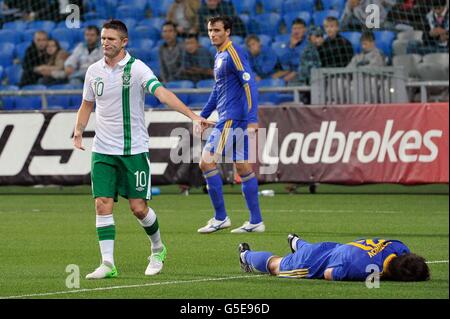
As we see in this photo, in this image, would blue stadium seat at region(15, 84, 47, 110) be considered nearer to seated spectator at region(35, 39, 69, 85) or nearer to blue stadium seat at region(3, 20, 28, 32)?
seated spectator at region(35, 39, 69, 85)

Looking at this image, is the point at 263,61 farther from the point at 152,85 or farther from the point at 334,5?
the point at 152,85

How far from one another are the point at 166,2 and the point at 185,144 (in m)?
5.49

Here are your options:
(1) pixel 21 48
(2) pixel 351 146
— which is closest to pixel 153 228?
(2) pixel 351 146

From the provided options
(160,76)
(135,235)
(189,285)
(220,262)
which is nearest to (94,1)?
(160,76)

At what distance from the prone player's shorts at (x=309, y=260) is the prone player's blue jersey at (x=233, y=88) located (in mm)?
4463

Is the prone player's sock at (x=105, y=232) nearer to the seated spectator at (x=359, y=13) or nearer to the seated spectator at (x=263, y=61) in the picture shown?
the seated spectator at (x=263, y=61)

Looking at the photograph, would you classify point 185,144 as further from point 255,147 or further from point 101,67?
point 101,67

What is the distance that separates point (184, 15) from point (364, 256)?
1499 centimetres

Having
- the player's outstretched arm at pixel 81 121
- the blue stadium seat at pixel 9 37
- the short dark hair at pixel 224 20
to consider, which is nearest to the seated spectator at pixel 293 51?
the blue stadium seat at pixel 9 37

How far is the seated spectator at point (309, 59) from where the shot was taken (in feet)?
69.6

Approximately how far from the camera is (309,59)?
21.2 meters

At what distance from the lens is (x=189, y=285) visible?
9039 mm

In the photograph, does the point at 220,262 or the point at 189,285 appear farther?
the point at 220,262

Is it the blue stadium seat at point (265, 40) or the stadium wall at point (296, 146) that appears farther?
the blue stadium seat at point (265, 40)
